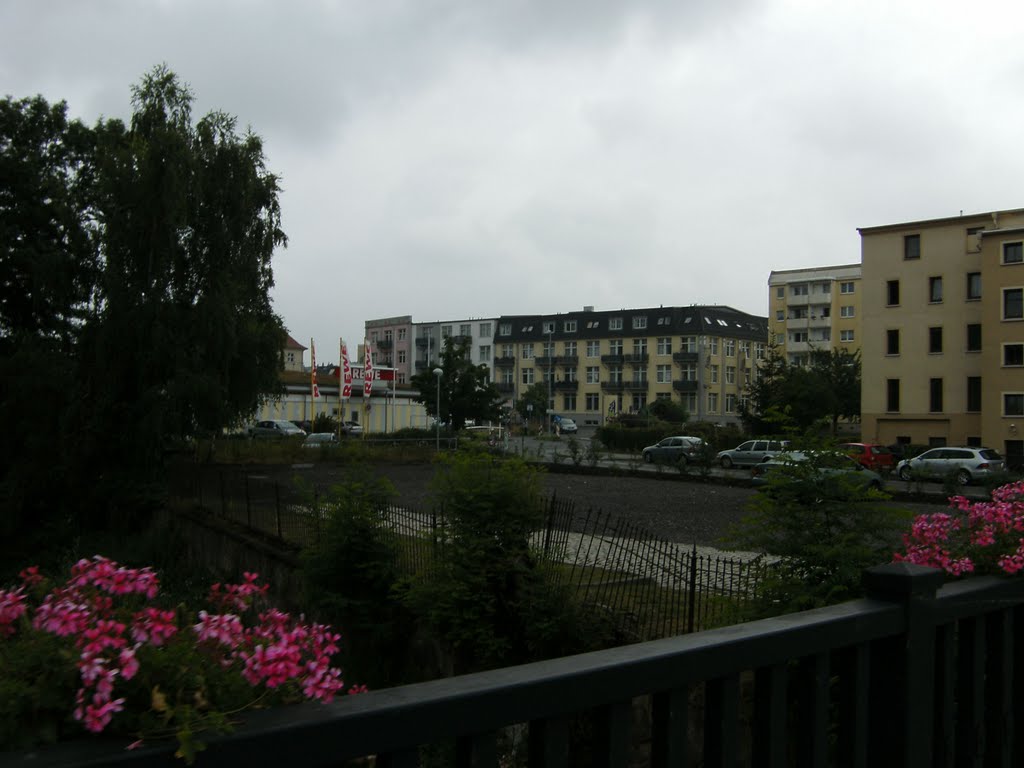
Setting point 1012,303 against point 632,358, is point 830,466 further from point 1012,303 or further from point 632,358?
point 632,358

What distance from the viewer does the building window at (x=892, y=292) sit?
48.5 meters

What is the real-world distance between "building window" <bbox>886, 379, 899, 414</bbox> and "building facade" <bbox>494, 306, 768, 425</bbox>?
134ft

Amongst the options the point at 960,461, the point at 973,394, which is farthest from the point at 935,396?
the point at 960,461

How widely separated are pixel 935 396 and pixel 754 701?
4985cm

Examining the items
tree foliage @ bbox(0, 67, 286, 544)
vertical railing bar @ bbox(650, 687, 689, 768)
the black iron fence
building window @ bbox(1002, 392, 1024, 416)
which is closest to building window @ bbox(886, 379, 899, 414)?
building window @ bbox(1002, 392, 1024, 416)

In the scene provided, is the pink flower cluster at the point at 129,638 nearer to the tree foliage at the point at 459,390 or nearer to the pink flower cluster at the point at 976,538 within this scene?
the pink flower cluster at the point at 976,538

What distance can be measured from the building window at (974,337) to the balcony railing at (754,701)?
159 feet

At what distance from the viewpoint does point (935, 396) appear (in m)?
46.8

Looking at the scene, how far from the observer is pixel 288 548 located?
50.7ft

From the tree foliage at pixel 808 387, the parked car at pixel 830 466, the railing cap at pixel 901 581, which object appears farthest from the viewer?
the tree foliage at pixel 808 387

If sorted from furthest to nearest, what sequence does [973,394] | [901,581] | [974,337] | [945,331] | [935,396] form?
[935,396] < [945,331] < [974,337] < [973,394] < [901,581]

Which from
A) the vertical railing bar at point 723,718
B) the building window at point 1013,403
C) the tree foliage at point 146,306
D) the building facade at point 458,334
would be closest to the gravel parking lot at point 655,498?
the tree foliage at point 146,306

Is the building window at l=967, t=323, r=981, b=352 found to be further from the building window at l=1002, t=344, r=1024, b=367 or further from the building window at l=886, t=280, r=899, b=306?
the building window at l=886, t=280, r=899, b=306

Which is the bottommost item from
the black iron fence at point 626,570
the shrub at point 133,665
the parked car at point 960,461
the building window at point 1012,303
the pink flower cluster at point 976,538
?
the parked car at point 960,461
